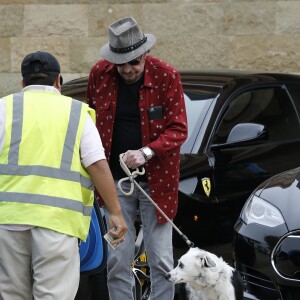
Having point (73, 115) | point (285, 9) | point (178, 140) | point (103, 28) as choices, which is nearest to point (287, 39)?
point (285, 9)

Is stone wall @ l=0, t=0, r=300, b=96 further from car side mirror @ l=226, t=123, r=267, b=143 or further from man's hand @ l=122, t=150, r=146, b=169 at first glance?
man's hand @ l=122, t=150, r=146, b=169

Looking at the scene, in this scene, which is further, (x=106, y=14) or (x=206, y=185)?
(x=106, y=14)

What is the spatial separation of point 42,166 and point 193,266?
1.28 m

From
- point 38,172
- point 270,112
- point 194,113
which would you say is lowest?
point 38,172

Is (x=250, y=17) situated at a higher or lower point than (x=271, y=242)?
higher

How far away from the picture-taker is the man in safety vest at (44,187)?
4078mm

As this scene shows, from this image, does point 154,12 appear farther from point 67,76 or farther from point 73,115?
point 73,115

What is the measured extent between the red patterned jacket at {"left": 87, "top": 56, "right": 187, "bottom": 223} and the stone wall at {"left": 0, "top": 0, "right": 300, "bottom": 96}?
19.6 ft

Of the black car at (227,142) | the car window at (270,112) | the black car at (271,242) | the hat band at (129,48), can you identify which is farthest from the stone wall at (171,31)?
the hat band at (129,48)

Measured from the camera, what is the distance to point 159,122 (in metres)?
5.12

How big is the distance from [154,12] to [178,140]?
20.9 feet

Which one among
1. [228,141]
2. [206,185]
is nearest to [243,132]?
[228,141]

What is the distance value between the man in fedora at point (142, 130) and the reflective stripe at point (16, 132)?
3.17 feet

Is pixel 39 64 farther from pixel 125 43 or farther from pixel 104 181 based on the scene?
pixel 125 43
